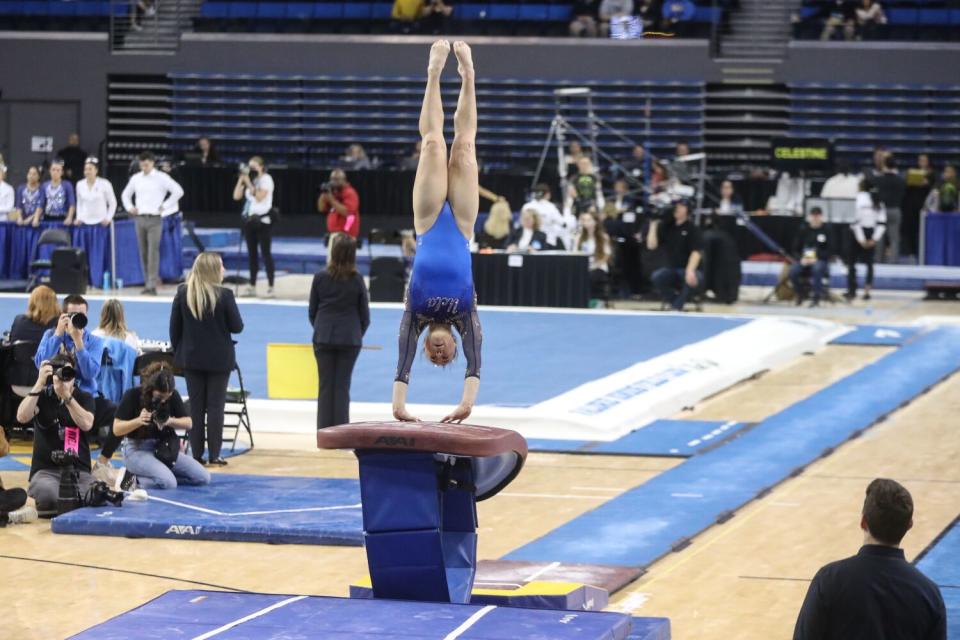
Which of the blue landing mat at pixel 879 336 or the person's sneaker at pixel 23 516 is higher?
the blue landing mat at pixel 879 336

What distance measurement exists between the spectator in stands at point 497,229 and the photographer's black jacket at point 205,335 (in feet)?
34.4

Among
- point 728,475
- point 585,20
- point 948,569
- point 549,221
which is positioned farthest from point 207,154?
point 948,569

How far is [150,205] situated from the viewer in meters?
19.7

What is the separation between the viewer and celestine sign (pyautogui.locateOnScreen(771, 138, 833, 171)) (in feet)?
77.3

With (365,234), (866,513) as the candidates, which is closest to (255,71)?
(365,234)

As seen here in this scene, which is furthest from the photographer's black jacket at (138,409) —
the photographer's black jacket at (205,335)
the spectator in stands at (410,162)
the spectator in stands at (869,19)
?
the spectator in stands at (869,19)

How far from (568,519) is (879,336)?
9.22 meters

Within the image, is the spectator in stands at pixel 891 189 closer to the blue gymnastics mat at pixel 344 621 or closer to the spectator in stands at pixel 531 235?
the spectator in stands at pixel 531 235

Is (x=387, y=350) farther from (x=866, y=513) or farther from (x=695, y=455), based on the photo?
(x=866, y=513)

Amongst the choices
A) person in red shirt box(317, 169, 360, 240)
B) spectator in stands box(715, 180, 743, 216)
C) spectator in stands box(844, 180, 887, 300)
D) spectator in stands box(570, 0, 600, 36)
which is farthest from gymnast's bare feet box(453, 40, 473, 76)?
spectator in stands box(570, 0, 600, 36)

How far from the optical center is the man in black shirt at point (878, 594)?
4441 millimetres

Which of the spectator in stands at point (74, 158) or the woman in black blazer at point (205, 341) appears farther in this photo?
the spectator in stands at point (74, 158)

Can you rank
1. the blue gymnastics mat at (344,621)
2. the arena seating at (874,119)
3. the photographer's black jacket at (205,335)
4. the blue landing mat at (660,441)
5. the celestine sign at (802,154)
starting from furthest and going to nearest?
the arena seating at (874,119), the celestine sign at (802,154), the blue landing mat at (660,441), the photographer's black jacket at (205,335), the blue gymnastics mat at (344,621)

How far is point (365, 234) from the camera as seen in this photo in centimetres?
2591
